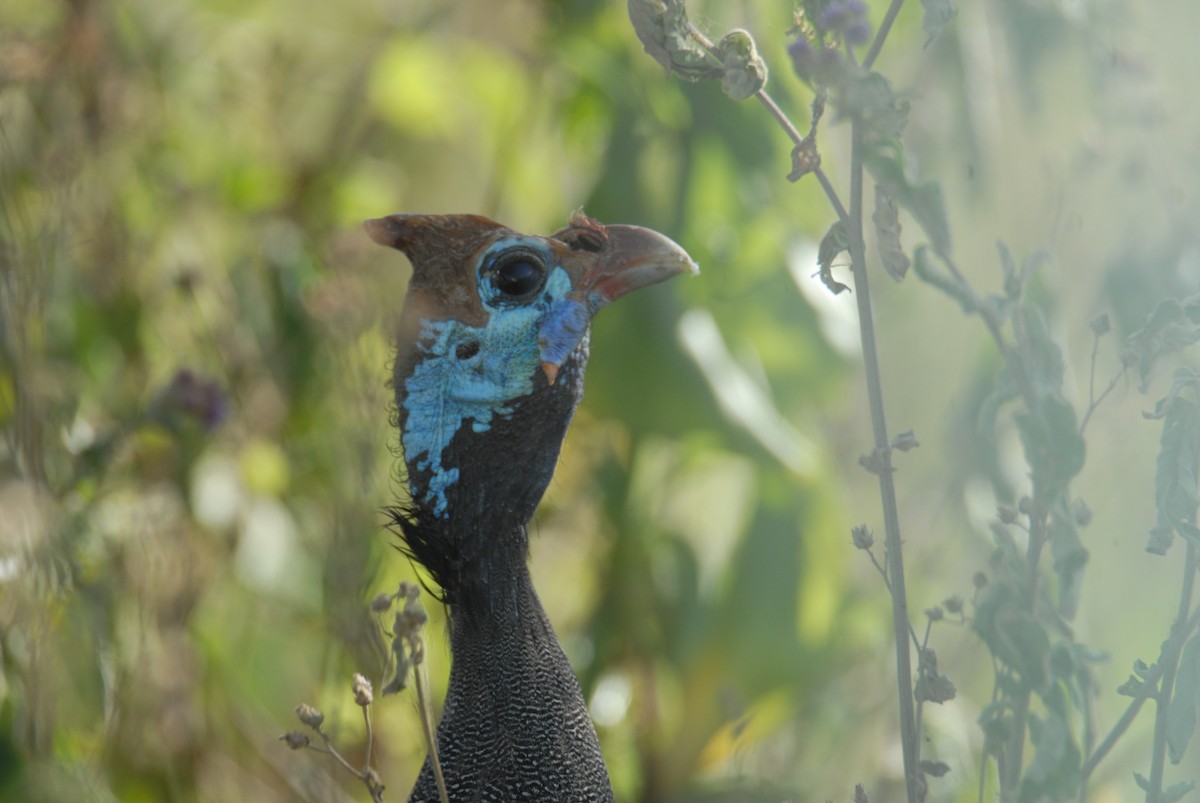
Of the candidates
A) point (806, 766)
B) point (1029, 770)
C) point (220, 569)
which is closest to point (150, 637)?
point (220, 569)

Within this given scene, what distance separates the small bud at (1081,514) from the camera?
3.69 feet

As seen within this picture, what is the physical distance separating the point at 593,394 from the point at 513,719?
4.22 feet

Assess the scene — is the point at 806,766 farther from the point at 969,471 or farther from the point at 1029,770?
the point at 1029,770

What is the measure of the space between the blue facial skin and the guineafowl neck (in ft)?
0.43

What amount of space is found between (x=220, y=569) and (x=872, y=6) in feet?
6.35

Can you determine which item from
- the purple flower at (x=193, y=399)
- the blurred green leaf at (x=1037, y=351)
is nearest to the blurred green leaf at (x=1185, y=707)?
the blurred green leaf at (x=1037, y=351)

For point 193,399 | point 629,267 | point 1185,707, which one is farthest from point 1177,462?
point 193,399

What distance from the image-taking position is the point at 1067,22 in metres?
1.63

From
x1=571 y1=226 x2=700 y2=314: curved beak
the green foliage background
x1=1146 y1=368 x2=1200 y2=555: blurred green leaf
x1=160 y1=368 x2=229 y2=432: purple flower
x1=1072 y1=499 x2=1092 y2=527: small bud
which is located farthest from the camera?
x1=160 y1=368 x2=229 y2=432: purple flower

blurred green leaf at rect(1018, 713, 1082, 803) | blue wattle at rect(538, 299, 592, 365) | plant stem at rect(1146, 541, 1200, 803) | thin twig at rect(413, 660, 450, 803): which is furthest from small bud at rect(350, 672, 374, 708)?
plant stem at rect(1146, 541, 1200, 803)

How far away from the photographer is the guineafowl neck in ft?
4.03

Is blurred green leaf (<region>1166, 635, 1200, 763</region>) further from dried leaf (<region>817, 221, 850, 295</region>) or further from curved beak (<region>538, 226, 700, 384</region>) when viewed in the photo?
curved beak (<region>538, 226, 700, 384</region>)

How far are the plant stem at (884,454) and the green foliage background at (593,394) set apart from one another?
234mm

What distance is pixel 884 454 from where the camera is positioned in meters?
1.10
